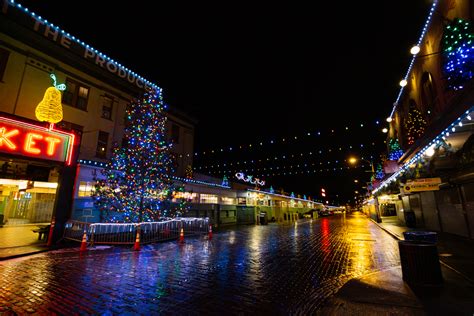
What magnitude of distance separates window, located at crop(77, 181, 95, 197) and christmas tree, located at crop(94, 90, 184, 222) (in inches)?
29.2

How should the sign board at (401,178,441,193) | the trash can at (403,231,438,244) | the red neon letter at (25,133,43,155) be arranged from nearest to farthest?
1. the trash can at (403,231,438,244)
2. the red neon letter at (25,133,43,155)
3. the sign board at (401,178,441,193)

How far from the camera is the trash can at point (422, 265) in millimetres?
5684

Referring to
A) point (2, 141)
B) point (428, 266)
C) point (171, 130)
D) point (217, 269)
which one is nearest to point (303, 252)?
point (217, 269)

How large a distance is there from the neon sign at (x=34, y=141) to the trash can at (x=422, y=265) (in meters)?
14.8

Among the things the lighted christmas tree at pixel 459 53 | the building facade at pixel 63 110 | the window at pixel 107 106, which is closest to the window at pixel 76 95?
the building facade at pixel 63 110

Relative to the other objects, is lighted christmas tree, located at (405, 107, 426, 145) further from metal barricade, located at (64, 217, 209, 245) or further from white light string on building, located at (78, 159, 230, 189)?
white light string on building, located at (78, 159, 230, 189)

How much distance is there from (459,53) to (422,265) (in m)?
7.47

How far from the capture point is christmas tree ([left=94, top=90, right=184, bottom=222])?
14758 millimetres

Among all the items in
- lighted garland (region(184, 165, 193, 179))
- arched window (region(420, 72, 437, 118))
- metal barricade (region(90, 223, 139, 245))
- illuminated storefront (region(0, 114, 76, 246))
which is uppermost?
arched window (region(420, 72, 437, 118))

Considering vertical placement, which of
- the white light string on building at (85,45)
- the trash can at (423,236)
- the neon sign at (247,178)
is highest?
the white light string on building at (85,45)

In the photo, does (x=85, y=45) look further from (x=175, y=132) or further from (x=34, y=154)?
(x=175, y=132)

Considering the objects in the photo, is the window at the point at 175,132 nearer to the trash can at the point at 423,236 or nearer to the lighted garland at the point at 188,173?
the lighted garland at the point at 188,173

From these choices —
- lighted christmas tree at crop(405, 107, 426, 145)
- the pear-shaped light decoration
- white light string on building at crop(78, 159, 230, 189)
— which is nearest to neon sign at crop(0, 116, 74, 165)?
the pear-shaped light decoration

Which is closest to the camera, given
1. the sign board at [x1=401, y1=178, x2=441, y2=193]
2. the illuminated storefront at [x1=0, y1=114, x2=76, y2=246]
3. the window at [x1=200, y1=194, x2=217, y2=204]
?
the illuminated storefront at [x1=0, y1=114, x2=76, y2=246]
